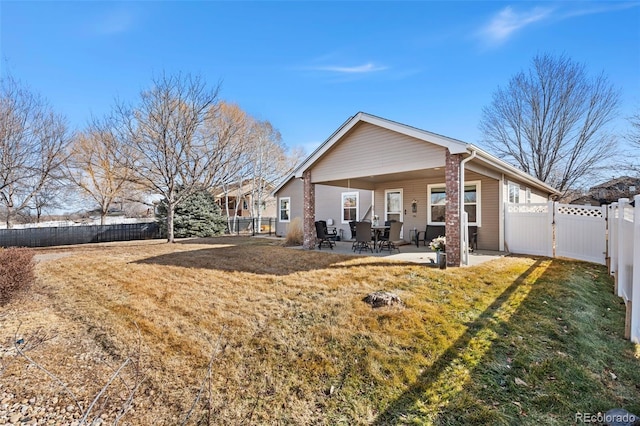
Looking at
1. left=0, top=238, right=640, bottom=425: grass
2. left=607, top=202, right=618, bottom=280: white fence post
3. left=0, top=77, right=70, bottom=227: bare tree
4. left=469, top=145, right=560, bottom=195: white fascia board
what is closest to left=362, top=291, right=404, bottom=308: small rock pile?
left=0, top=238, right=640, bottom=425: grass

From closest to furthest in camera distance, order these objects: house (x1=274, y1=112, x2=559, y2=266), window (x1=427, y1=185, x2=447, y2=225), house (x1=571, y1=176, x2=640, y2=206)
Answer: house (x1=274, y1=112, x2=559, y2=266) → window (x1=427, y1=185, x2=447, y2=225) → house (x1=571, y1=176, x2=640, y2=206)

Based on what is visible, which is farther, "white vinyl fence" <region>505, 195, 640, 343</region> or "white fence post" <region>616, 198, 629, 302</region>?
"white vinyl fence" <region>505, 195, 640, 343</region>

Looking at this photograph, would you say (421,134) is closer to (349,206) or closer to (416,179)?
(416,179)

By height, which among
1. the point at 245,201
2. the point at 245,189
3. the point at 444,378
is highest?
the point at 245,189

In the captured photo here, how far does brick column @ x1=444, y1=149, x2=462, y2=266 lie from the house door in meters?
5.25

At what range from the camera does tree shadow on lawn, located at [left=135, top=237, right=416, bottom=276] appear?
24.4 feet

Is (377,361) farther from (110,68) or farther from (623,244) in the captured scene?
(110,68)

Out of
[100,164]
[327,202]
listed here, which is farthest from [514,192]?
[100,164]

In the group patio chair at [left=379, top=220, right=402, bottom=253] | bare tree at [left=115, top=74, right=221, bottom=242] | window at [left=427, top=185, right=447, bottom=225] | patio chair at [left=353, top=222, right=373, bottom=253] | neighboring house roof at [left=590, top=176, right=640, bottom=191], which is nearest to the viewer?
patio chair at [left=353, top=222, right=373, bottom=253]

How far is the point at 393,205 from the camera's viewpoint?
12.9 m

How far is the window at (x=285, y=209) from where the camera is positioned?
17.4 m

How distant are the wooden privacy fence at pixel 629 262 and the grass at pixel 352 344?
10.3 inches

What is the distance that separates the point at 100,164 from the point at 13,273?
16639 mm

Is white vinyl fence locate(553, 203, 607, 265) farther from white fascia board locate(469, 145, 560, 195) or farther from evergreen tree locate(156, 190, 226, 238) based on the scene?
evergreen tree locate(156, 190, 226, 238)
